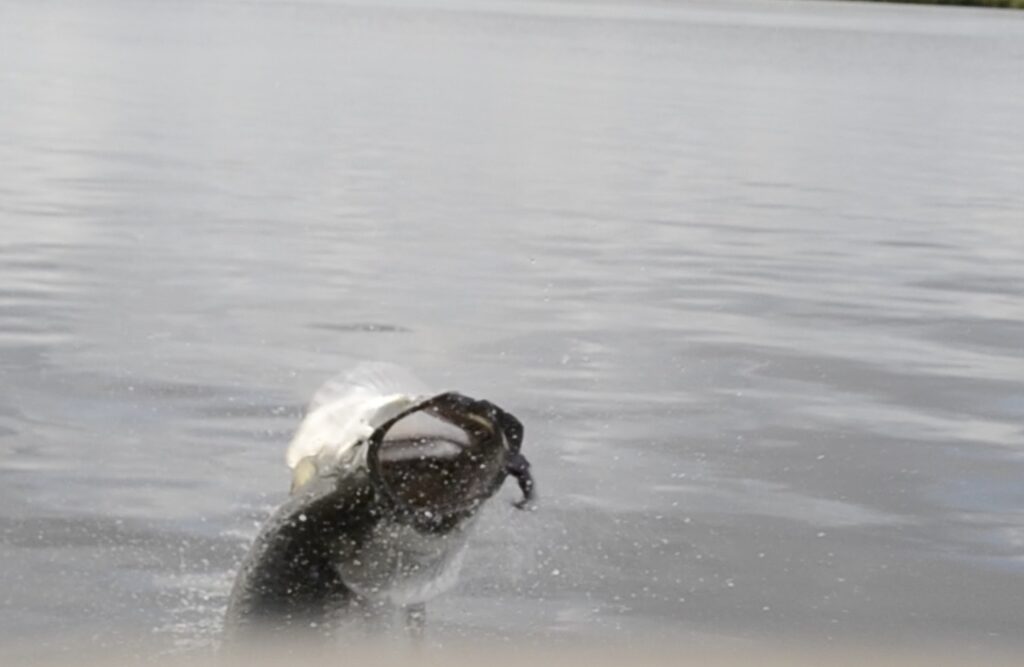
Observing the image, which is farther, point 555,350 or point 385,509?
point 555,350

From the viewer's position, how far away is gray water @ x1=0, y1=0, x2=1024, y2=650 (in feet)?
Answer: 22.9

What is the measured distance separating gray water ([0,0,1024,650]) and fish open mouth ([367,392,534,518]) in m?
1.30

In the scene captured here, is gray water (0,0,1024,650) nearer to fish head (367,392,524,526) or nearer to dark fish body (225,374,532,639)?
dark fish body (225,374,532,639)

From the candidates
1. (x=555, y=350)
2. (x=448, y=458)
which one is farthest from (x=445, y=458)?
(x=555, y=350)

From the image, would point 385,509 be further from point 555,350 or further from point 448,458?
point 555,350

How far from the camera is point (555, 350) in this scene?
36.0ft

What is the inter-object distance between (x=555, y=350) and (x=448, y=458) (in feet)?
19.7

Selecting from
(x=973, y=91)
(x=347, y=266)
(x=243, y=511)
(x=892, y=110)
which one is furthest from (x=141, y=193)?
(x=973, y=91)

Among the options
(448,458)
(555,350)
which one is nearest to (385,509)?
(448,458)

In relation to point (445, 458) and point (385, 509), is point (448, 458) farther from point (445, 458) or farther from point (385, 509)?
point (385, 509)

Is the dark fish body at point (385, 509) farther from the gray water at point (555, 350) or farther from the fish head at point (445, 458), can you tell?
the gray water at point (555, 350)

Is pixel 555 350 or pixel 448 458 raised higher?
pixel 448 458

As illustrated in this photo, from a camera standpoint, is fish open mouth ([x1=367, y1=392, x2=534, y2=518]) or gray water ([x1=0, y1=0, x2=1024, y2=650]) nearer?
fish open mouth ([x1=367, y1=392, x2=534, y2=518])

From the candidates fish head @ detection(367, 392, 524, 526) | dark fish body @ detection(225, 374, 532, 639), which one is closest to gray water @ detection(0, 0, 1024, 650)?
dark fish body @ detection(225, 374, 532, 639)
